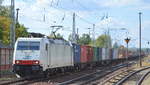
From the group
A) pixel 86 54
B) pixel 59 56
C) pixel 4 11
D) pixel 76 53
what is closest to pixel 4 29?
pixel 4 11

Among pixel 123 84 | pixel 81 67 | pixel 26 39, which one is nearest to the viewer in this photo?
pixel 123 84

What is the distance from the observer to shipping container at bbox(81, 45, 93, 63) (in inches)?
1708

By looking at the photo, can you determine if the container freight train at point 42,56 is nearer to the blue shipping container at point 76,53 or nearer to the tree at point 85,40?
the blue shipping container at point 76,53

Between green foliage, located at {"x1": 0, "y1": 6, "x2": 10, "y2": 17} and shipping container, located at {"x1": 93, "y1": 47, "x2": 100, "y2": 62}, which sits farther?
green foliage, located at {"x1": 0, "y1": 6, "x2": 10, "y2": 17}

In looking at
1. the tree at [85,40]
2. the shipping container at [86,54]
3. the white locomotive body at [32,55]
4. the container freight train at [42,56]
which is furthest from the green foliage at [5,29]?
the tree at [85,40]

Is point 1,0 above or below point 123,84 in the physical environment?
above

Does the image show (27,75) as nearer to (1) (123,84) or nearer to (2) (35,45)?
(2) (35,45)

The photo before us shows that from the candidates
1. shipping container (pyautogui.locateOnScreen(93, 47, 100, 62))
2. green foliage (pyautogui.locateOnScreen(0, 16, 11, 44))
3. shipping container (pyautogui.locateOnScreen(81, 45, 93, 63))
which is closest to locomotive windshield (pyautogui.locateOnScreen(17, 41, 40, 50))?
shipping container (pyautogui.locateOnScreen(81, 45, 93, 63))

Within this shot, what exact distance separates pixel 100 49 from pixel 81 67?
15001 mm

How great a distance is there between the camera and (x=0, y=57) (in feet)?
103

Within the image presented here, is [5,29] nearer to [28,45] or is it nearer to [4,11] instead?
[4,11]

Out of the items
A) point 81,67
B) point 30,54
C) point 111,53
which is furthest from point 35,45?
point 111,53

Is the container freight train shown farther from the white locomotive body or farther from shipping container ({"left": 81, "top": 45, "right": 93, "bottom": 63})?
shipping container ({"left": 81, "top": 45, "right": 93, "bottom": 63})

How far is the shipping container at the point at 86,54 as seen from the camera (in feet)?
142
